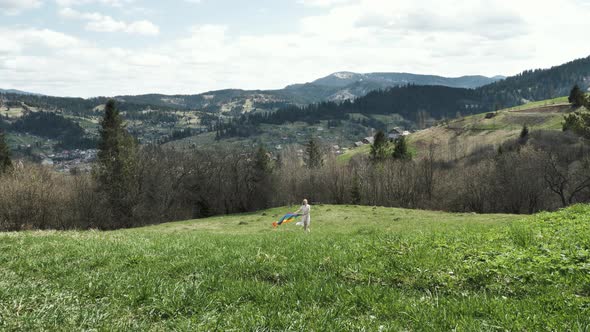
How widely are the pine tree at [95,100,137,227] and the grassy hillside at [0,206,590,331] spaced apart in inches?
2256

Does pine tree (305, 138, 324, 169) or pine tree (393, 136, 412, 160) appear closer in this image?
pine tree (393, 136, 412, 160)

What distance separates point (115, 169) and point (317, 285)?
217 feet

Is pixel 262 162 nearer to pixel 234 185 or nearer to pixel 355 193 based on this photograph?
pixel 234 185

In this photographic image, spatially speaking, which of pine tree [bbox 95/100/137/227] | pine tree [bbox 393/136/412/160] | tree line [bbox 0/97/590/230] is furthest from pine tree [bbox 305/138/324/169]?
pine tree [bbox 95/100/137/227]

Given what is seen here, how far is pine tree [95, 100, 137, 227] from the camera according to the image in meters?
65.8

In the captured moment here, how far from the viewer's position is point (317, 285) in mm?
8250

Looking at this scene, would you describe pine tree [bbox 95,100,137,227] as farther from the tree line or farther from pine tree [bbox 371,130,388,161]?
pine tree [bbox 371,130,388,161]

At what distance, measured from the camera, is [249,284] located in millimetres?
8375

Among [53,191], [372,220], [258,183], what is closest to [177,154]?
[258,183]

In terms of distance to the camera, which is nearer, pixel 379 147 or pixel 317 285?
pixel 317 285

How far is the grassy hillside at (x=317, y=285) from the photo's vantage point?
6391mm

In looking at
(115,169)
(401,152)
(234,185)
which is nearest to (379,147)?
(401,152)

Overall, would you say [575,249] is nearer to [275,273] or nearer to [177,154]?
[275,273]

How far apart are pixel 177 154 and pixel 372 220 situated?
59.5m
